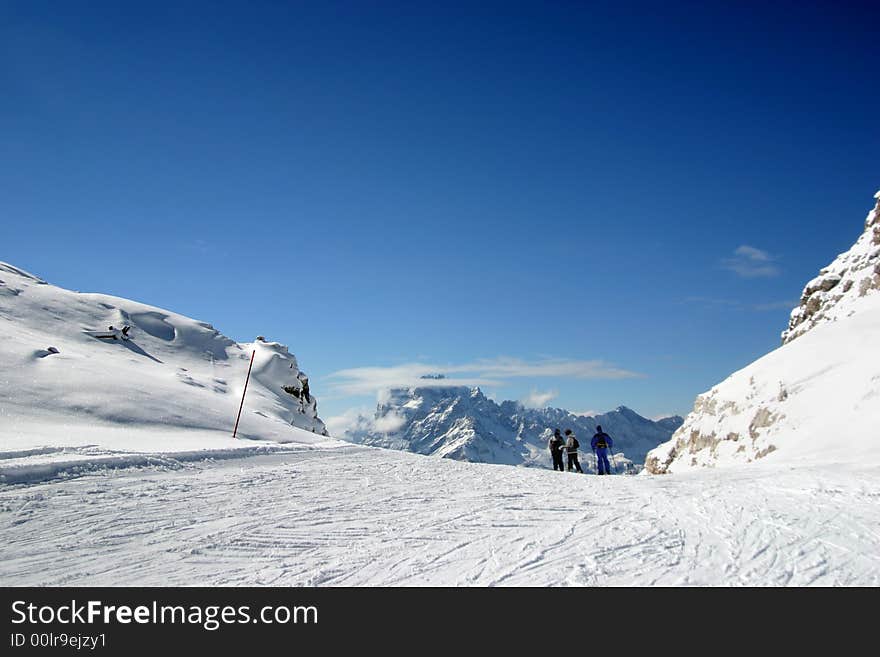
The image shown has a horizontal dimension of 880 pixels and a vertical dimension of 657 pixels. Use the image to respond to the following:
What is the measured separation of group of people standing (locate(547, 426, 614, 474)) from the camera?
21.8 m

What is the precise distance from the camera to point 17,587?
5.71 metres

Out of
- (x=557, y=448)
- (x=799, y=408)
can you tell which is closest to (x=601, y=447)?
(x=557, y=448)

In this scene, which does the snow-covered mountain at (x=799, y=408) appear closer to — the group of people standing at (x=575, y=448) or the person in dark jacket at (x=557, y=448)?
the group of people standing at (x=575, y=448)

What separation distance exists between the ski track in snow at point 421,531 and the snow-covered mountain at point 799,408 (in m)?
5.22

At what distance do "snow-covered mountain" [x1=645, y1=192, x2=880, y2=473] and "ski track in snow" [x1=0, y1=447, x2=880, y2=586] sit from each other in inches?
205

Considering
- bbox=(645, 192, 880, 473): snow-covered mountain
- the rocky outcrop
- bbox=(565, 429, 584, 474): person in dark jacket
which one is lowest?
bbox=(565, 429, 584, 474): person in dark jacket

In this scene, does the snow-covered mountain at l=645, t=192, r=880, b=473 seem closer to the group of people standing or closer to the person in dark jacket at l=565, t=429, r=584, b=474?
the group of people standing

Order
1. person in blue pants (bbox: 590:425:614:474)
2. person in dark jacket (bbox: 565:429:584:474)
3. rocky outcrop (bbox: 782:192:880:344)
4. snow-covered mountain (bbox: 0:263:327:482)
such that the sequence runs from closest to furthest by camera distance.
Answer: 1. snow-covered mountain (bbox: 0:263:327:482)
2. person in blue pants (bbox: 590:425:614:474)
3. person in dark jacket (bbox: 565:429:584:474)
4. rocky outcrop (bbox: 782:192:880:344)

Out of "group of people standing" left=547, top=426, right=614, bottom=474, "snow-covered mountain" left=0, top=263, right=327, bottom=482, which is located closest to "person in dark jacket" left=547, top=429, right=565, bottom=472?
"group of people standing" left=547, top=426, right=614, bottom=474

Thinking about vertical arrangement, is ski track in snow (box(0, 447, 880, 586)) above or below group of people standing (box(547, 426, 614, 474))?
below

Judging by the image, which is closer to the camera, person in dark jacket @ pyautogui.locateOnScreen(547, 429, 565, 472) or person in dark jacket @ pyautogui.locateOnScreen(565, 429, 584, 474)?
person in dark jacket @ pyautogui.locateOnScreen(565, 429, 584, 474)
